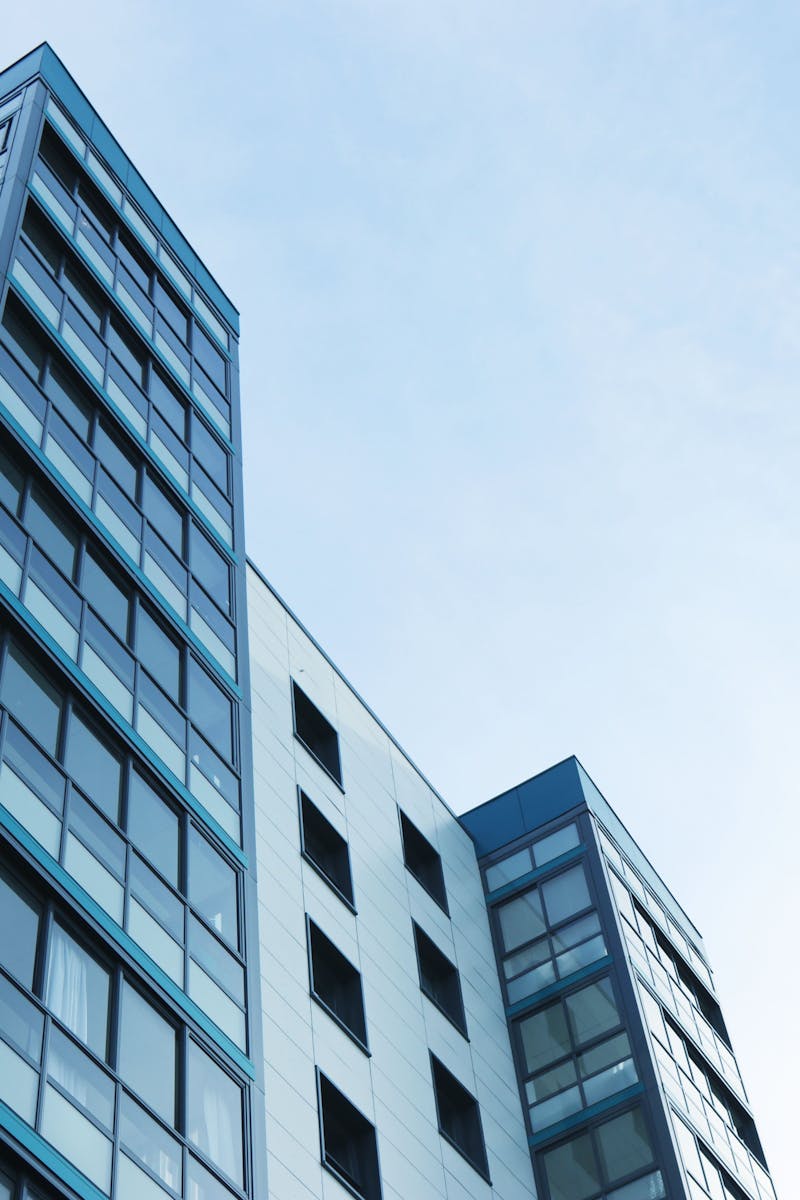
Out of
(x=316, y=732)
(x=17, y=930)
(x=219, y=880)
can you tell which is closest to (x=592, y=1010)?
(x=316, y=732)

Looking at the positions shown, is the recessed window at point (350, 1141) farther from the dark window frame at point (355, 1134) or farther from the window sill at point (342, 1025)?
the window sill at point (342, 1025)

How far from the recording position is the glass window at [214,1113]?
17.5 m

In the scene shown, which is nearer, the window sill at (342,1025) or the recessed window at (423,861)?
the window sill at (342,1025)

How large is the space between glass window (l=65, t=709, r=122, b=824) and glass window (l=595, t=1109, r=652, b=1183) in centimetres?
1589

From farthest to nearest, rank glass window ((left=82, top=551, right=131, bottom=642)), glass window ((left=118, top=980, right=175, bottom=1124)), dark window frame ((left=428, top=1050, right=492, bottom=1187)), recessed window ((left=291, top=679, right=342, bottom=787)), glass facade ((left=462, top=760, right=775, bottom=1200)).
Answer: recessed window ((left=291, top=679, right=342, bottom=787))
glass facade ((left=462, top=760, right=775, bottom=1200))
dark window frame ((left=428, top=1050, right=492, bottom=1187))
glass window ((left=82, top=551, right=131, bottom=642))
glass window ((left=118, top=980, right=175, bottom=1124))

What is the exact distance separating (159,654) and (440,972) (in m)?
12.8

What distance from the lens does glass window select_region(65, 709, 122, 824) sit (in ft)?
61.0

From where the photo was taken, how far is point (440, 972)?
32.3m

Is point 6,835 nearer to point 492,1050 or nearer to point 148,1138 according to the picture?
point 148,1138

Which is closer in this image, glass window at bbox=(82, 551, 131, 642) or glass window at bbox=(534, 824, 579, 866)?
glass window at bbox=(82, 551, 131, 642)

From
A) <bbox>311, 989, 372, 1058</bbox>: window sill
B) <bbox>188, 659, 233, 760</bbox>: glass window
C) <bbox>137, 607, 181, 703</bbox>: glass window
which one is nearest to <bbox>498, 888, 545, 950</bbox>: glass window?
<bbox>311, 989, 372, 1058</bbox>: window sill

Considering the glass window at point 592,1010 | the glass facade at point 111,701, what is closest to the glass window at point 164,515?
the glass facade at point 111,701

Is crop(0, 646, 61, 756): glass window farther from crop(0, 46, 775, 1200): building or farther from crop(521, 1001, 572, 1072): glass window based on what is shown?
crop(521, 1001, 572, 1072): glass window

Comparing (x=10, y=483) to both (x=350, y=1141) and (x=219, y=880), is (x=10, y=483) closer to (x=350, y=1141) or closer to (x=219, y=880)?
(x=219, y=880)
